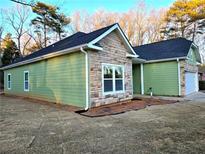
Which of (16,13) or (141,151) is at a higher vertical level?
(16,13)

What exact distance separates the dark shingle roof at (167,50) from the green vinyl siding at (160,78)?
0.70 m

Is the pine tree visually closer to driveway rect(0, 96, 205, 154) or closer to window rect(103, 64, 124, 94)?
window rect(103, 64, 124, 94)

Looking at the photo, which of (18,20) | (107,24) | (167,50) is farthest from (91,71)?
(18,20)

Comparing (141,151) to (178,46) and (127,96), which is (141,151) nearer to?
(127,96)

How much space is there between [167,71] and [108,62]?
657cm

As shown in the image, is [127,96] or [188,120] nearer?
[188,120]

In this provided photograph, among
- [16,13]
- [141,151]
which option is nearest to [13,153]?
[141,151]

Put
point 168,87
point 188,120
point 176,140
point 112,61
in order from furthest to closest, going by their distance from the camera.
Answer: point 168,87 < point 112,61 < point 188,120 < point 176,140

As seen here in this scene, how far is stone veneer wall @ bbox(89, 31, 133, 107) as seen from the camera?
8219mm

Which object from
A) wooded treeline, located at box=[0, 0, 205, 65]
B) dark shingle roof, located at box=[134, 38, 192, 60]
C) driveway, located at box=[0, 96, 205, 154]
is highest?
wooded treeline, located at box=[0, 0, 205, 65]

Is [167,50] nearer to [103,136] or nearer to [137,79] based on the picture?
[137,79]

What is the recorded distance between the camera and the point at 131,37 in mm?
27594

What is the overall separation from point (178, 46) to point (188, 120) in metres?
10.6

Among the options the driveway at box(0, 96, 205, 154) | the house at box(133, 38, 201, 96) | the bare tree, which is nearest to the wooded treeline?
the bare tree
